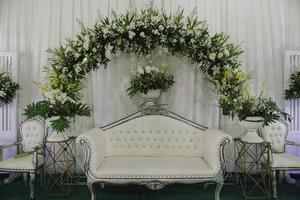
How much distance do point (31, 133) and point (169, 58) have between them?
227 centimetres

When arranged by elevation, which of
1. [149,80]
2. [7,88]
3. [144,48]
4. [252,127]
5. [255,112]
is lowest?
[252,127]

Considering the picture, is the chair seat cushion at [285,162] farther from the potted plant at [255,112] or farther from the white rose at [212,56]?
the white rose at [212,56]

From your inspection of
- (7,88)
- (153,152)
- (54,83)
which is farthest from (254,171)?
(7,88)

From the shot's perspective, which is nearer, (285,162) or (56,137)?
(285,162)

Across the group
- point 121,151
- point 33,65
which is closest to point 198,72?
point 121,151

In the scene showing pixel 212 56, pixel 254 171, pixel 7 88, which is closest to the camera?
pixel 212 56

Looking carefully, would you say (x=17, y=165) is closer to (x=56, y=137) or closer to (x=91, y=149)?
(x=56, y=137)

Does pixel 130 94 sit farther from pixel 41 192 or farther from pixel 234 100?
pixel 41 192

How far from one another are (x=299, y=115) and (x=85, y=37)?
131 inches

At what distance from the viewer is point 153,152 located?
A: 150 inches

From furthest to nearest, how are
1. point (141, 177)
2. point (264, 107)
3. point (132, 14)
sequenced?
point (132, 14)
point (264, 107)
point (141, 177)

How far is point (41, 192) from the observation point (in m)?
3.57

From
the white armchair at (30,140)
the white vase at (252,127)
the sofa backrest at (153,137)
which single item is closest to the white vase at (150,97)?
the sofa backrest at (153,137)

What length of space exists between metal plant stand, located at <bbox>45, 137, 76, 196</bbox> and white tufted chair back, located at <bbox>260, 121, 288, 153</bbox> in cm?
263
